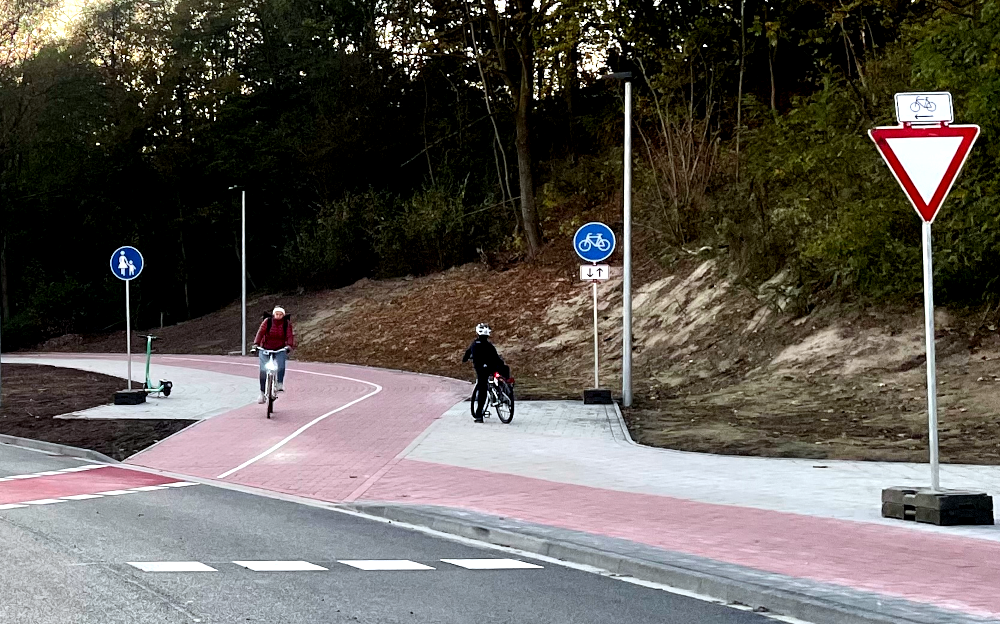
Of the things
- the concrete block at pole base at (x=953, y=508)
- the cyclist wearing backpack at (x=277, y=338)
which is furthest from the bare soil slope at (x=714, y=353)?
the cyclist wearing backpack at (x=277, y=338)

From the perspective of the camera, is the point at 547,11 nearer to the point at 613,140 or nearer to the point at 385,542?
the point at 613,140

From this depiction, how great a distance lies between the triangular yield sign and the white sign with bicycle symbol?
5.8 inches

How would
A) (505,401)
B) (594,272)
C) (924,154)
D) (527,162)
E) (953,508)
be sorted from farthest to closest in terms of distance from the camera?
1. (527,162)
2. (594,272)
3. (505,401)
4. (924,154)
5. (953,508)

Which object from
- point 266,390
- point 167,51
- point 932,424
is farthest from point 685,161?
point 167,51

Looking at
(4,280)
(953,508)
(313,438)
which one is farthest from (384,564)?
(4,280)

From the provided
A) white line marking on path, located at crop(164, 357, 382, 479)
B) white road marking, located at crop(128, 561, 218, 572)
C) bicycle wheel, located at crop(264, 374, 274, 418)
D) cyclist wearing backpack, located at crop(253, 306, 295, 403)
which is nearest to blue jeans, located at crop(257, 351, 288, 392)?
cyclist wearing backpack, located at crop(253, 306, 295, 403)

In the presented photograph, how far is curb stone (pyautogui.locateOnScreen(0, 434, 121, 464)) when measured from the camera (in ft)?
56.2

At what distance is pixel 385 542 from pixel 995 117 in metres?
11.6

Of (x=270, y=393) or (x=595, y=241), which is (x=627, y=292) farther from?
(x=270, y=393)

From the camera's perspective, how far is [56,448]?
18.3m

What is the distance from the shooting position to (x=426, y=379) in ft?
99.6

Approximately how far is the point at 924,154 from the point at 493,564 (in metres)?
4.79

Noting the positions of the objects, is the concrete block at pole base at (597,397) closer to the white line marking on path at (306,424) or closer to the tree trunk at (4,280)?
the white line marking on path at (306,424)

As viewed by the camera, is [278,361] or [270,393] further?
[278,361]
